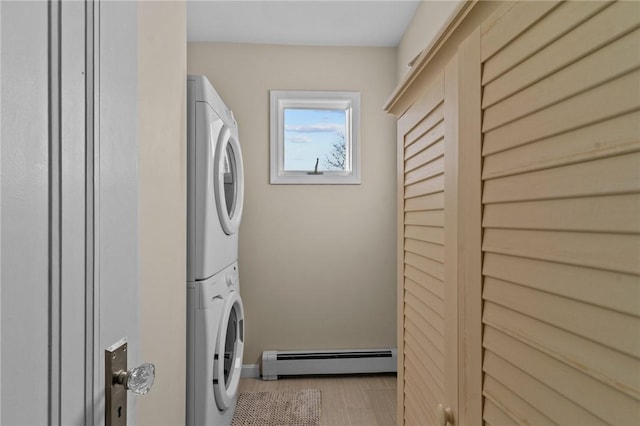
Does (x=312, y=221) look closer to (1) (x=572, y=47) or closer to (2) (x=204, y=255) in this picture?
(2) (x=204, y=255)

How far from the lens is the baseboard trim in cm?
294

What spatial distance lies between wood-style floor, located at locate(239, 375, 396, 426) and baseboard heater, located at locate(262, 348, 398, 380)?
53 mm

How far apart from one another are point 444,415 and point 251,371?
2.39 m

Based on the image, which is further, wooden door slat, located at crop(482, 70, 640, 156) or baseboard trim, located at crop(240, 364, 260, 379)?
baseboard trim, located at crop(240, 364, 260, 379)

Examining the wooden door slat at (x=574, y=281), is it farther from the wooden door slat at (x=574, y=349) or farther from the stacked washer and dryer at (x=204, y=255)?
the stacked washer and dryer at (x=204, y=255)

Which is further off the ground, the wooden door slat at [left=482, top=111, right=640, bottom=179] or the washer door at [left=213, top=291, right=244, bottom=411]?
the wooden door slat at [left=482, top=111, right=640, bottom=179]

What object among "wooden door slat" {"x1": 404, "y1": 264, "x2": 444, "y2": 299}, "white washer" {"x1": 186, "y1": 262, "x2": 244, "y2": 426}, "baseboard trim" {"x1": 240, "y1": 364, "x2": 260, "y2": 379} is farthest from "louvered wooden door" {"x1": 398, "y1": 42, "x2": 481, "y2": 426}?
"baseboard trim" {"x1": 240, "y1": 364, "x2": 260, "y2": 379}

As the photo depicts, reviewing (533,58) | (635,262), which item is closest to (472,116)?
(533,58)

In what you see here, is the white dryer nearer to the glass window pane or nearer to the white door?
the white door

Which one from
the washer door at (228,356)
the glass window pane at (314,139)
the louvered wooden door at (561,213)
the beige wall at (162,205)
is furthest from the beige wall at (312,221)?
the louvered wooden door at (561,213)

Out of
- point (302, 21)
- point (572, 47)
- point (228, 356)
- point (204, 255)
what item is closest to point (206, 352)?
point (204, 255)

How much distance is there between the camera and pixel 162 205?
112 centimetres

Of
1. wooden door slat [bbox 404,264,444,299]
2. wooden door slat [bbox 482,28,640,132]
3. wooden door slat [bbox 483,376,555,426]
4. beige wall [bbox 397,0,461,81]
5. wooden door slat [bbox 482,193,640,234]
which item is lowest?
wooden door slat [bbox 483,376,555,426]

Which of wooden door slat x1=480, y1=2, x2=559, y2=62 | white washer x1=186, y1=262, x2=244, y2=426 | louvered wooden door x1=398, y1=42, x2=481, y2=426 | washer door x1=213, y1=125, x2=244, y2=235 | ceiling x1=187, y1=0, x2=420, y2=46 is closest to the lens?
wooden door slat x1=480, y1=2, x2=559, y2=62
